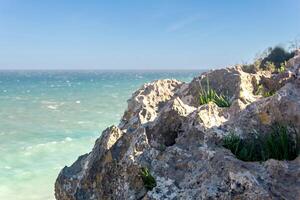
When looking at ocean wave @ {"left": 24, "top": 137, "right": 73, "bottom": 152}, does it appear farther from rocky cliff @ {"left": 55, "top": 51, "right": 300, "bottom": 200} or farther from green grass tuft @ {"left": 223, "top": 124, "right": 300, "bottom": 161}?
green grass tuft @ {"left": 223, "top": 124, "right": 300, "bottom": 161}

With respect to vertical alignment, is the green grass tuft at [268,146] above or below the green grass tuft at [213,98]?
below

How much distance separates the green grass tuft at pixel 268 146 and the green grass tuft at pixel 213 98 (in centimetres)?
183

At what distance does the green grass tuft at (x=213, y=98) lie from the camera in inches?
307

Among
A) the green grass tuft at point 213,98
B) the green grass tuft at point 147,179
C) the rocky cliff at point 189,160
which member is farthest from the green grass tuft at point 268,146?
the green grass tuft at point 213,98

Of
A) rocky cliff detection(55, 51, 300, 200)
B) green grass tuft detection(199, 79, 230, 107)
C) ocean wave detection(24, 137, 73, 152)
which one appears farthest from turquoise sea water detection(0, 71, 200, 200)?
rocky cliff detection(55, 51, 300, 200)

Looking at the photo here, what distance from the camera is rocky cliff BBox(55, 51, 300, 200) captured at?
4910 mm

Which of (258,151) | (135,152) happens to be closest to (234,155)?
(258,151)

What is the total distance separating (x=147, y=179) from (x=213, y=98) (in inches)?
107

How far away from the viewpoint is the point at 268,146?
5738 mm

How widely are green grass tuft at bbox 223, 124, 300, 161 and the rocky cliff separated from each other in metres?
0.17

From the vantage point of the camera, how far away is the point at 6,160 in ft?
62.6

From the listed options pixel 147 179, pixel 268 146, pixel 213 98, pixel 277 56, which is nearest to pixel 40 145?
pixel 277 56

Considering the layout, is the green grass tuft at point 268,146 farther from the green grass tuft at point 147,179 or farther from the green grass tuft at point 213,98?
the green grass tuft at point 213,98

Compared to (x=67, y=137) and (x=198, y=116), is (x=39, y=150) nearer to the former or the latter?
(x=67, y=137)
